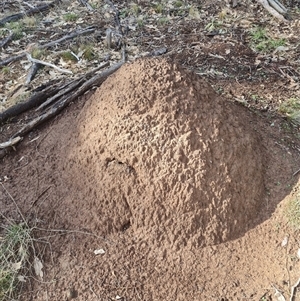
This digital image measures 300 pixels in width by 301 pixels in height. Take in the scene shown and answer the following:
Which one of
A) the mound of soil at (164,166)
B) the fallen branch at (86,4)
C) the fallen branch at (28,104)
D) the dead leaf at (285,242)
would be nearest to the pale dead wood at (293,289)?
the dead leaf at (285,242)

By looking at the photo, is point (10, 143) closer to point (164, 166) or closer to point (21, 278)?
point (21, 278)

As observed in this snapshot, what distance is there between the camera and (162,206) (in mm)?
2594

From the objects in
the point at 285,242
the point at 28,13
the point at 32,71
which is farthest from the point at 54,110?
the point at 28,13

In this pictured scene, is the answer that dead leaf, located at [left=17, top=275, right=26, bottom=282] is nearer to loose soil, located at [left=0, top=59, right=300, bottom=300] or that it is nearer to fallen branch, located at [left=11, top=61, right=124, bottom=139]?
loose soil, located at [left=0, top=59, right=300, bottom=300]

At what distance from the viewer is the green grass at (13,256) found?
8.20ft

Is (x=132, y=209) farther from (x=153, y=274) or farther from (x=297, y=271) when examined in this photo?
(x=297, y=271)

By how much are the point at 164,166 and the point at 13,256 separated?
1.07m

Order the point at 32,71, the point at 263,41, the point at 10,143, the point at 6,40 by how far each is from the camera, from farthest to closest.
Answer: the point at 6,40, the point at 263,41, the point at 32,71, the point at 10,143

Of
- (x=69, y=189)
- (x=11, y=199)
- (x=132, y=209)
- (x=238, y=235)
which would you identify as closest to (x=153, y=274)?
(x=132, y=209)

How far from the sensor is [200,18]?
6.19m

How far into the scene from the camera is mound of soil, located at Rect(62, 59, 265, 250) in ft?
8.47

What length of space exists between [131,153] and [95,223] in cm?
49

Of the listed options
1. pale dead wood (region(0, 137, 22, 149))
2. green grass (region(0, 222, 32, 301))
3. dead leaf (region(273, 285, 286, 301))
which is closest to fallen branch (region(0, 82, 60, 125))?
pale dead wood (region(0, 137, 22, 149))

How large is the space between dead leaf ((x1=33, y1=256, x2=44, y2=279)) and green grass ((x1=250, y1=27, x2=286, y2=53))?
364 cm
